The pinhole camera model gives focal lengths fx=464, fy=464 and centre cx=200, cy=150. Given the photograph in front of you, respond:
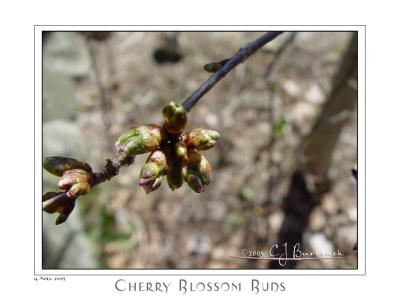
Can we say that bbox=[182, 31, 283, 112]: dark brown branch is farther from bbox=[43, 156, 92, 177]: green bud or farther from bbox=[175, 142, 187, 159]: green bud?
bbox=[43, 156, 92, 177]: green bud

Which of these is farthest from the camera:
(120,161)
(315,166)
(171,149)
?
(315,166)

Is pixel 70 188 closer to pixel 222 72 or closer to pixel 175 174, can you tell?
pixel 175 174

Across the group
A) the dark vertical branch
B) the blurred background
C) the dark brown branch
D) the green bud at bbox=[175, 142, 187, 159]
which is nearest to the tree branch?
the dark brown branch

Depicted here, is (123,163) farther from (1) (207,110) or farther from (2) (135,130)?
(1) (207,110)

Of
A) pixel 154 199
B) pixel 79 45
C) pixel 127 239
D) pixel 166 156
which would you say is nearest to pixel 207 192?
pixel 154 199

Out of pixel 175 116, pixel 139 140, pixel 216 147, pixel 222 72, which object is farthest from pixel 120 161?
pixel 216 147
